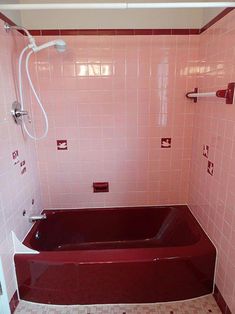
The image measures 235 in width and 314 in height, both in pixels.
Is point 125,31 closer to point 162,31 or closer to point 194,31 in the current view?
point 162,31

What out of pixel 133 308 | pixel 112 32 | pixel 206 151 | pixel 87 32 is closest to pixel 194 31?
pixel 112 32

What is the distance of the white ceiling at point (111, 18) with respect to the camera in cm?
168

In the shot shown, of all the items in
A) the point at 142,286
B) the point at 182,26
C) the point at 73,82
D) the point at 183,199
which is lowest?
the point at 142,286

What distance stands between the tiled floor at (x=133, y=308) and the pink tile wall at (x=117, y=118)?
828 millimetres

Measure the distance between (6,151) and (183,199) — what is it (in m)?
1.60

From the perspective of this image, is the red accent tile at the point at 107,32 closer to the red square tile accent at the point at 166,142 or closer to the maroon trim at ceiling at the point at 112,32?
the maroon trim at ceiling at the point at 112,32

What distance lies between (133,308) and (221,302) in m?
0.57

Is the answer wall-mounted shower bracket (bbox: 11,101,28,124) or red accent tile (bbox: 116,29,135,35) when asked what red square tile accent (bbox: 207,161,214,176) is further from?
wall-mounted shower bracket (bbox: 11,101,28,124)

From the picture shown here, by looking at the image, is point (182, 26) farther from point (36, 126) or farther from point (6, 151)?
point (6, 151)

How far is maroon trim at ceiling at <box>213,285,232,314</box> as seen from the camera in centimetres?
135

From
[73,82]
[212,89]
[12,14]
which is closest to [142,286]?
[212,89]

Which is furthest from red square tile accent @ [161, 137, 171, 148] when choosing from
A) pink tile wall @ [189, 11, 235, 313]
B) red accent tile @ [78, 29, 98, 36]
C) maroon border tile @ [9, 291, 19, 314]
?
maroon border tile @ [9, 291, 19, 314]

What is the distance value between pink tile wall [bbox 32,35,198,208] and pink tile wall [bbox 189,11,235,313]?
0.22m

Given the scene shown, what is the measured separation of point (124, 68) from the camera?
1.80 metres
